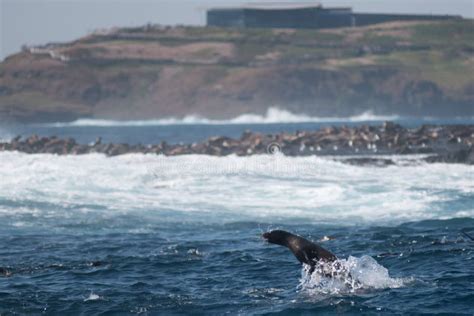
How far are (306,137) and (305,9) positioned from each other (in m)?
122

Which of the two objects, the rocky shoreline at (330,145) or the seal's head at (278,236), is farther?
the rocky shoreline at (330,145)

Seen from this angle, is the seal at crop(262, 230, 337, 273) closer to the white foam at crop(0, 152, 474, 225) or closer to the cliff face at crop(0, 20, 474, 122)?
the white foam at crop(0, 152, 474, 225)

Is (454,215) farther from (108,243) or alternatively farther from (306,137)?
(306,137)

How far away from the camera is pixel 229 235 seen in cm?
2716

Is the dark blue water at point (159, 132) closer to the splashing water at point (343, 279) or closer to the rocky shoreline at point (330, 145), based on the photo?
the rocky shoreline at point (330, 145)

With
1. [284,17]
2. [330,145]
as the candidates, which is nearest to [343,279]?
[330,145]

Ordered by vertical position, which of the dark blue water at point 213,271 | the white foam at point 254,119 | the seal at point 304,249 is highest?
the white foam at point 254,119

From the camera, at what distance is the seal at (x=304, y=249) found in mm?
18688

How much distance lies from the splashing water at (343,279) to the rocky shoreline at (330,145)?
94.9 feet

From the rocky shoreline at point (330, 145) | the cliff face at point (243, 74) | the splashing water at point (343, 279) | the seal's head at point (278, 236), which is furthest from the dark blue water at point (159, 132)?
the splashing water at point (343, 279)

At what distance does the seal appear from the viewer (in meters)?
18.7

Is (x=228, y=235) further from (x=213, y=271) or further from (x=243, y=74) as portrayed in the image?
(x=243, y=74)

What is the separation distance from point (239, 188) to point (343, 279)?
66.3 feet

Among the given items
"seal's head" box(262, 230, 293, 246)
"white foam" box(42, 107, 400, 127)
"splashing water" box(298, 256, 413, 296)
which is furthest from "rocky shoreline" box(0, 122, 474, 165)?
"white foam" box(42, 107, 400, 127)
